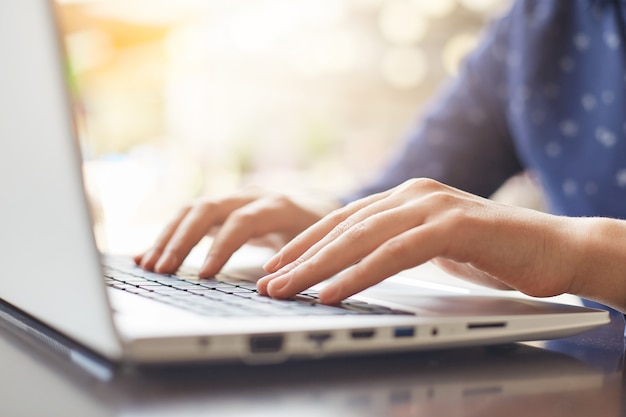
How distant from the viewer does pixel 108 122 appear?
3.61m

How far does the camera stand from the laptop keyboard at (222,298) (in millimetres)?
473

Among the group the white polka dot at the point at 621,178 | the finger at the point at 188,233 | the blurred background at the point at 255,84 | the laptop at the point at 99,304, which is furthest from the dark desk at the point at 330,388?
the blurred background at the point at 255,84

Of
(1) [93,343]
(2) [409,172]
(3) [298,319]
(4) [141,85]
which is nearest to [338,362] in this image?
(3) [298,319]

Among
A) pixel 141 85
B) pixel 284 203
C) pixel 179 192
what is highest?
pixel 141 85

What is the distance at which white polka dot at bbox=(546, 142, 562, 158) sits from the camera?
1172 mm

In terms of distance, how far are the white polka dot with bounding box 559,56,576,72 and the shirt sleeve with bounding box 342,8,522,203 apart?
126 millimetres

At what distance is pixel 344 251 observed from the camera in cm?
54

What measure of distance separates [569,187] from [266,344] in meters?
0.86

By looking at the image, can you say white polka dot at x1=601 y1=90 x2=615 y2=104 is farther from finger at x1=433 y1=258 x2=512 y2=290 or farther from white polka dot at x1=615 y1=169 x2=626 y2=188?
finger at x1=433 y1=258 x2=512 y2=290

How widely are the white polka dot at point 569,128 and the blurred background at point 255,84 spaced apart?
7.80 ft

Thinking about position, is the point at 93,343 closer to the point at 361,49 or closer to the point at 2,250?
the point at 2,250

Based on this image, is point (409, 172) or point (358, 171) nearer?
point (409, 172)

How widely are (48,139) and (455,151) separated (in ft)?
3.41

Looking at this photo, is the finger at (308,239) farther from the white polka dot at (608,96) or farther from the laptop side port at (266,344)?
the white polka dot at (608,96)
